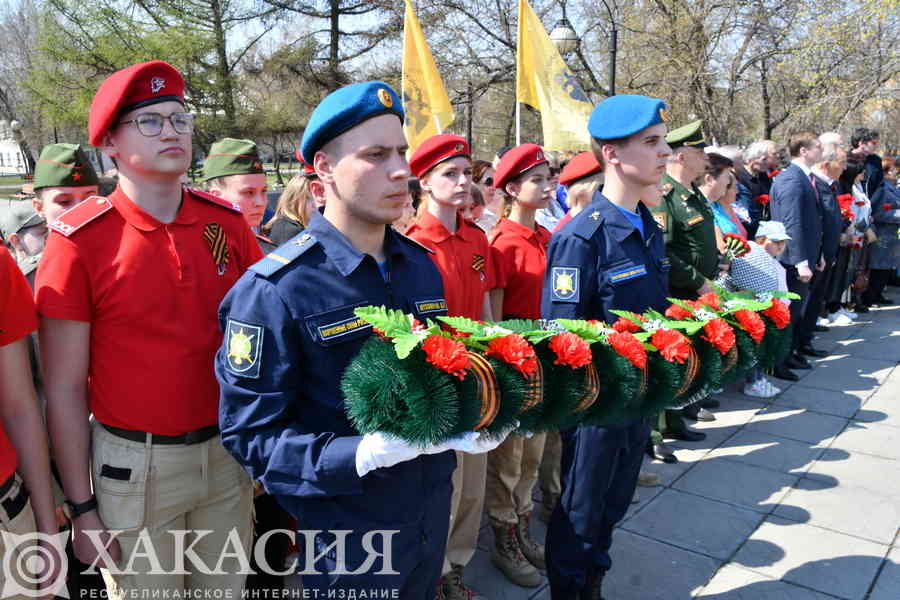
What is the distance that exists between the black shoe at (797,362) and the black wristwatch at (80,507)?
6967mm

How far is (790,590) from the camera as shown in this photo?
3408 mm

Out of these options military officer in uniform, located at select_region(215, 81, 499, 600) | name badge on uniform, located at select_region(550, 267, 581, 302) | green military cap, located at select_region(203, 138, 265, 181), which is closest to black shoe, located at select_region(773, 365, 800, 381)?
name badge on uniform, located at select_region(550, 267, 581, 302)

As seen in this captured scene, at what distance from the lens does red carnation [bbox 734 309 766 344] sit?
252cm

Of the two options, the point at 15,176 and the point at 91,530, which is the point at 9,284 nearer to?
the point at 91,530

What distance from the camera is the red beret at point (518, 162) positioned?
398 cm

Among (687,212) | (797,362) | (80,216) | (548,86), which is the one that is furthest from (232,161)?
(797,362)

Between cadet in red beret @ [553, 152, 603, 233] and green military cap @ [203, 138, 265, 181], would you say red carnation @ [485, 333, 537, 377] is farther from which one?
cadet in red beret @ [553, 152, 603, 233]

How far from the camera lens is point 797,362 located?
7.30 m

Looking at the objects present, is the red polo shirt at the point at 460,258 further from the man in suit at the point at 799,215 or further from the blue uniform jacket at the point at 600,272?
the man in suit at the point at 799,215

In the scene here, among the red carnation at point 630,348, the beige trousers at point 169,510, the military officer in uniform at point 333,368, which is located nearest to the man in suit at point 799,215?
the red carnation at point 630,348

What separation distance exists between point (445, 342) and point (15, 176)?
151 feet

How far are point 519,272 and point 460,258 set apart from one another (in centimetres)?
53

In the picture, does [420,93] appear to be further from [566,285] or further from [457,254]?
[566,285]

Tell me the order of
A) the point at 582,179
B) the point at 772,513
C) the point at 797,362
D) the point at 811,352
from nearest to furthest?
the point at 772,513 → the point at 582,179 → the point at 797,362 → the point at 811,352
